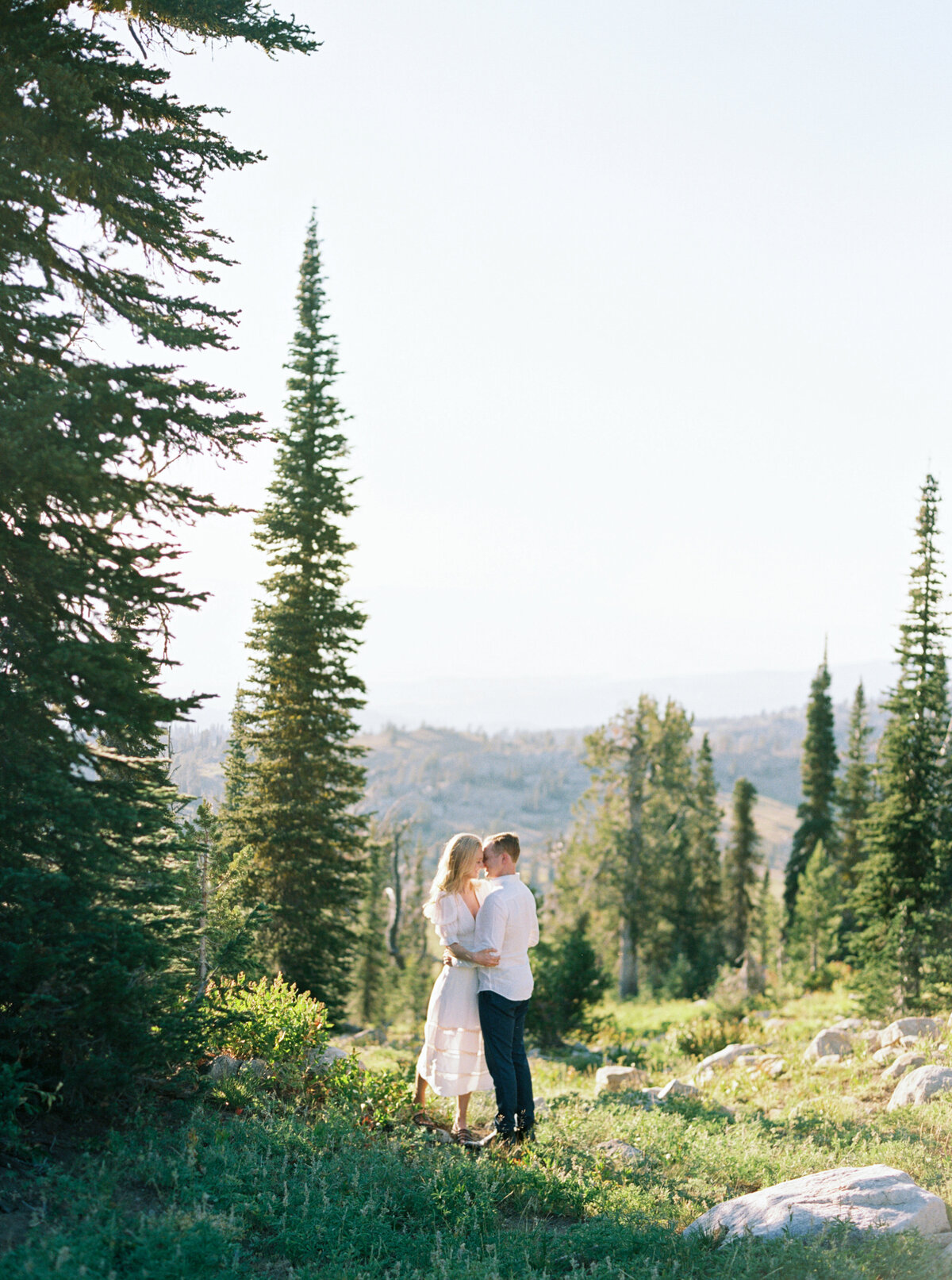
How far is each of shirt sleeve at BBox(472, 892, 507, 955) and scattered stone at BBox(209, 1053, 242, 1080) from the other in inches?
102

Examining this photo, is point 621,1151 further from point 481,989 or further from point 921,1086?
point 921,1086

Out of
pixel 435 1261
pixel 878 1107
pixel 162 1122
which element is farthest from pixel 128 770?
pixel 878 1107

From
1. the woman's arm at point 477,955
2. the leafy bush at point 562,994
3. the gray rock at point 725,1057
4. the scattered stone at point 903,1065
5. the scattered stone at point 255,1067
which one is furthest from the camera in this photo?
the leafy bush at point 562,994

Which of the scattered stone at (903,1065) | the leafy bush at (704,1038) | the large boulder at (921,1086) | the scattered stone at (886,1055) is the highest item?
the large boulder at (921,1086)

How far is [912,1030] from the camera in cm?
1485

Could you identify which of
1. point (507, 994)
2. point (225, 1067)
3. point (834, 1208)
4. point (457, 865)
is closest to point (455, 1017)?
point (507, 994)

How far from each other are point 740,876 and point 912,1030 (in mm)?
36631

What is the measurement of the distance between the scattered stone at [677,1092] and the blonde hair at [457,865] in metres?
5.40

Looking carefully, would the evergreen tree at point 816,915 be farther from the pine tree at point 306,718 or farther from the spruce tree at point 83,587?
the spruce tree at point 83,587

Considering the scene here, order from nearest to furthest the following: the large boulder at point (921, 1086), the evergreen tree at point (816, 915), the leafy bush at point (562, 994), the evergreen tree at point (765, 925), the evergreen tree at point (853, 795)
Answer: the large boulder at point (921, 1086) < the leafy bush at point (562, 994) < the evergreen tree at point (816, 915) < the evergreen tree at point (853, 795) < the evergreen tree at point (765, 925)

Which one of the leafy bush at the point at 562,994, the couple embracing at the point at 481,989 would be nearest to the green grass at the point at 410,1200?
the couple embracing at the point at 481,989

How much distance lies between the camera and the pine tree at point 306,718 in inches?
786

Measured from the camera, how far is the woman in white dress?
7.87 meters

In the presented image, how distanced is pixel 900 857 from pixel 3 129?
2139cm
